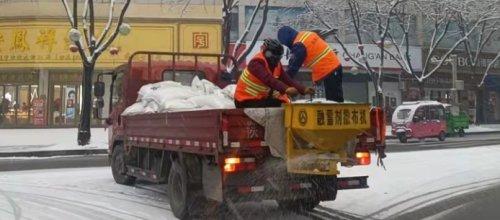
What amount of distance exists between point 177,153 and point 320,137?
2252 mm

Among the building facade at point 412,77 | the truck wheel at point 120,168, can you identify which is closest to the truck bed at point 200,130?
the truck wheel at point 120,168

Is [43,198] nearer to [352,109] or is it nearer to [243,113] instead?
[243,113]

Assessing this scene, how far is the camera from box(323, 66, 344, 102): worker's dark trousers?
796cm

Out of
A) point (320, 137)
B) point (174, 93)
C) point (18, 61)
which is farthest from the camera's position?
point (18, 61)

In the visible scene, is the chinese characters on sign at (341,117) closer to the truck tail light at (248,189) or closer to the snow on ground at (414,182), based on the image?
the truck tail light at (248,189)

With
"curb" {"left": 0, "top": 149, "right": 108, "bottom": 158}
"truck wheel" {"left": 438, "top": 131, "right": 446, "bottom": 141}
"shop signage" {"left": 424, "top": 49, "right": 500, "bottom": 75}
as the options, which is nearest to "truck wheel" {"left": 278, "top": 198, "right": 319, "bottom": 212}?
"curb" {"left": 0, "top": 149, "right": 108, "bottom": 158}

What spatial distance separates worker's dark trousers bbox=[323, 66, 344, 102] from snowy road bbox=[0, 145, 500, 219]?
1557mm

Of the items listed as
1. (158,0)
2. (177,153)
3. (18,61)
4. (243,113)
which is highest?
(158,0)

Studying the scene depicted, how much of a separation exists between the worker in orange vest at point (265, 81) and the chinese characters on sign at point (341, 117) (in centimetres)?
70

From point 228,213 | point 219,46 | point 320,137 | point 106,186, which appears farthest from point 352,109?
point 219,46

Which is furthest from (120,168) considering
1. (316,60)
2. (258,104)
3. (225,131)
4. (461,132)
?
(461,132)

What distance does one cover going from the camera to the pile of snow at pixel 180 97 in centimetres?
828

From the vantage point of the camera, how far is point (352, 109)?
258 inches

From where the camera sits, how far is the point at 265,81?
7.11m
